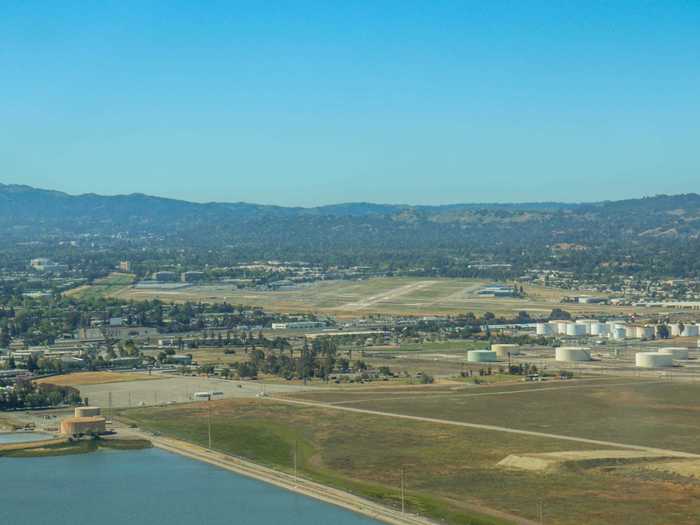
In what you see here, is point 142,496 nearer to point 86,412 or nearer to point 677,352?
point 86,412

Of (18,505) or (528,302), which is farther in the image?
(528,302)

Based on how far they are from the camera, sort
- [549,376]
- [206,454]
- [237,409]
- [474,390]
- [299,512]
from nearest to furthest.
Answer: [299,512] → [206,454] → [237,409] → [474,390] → [549,376]

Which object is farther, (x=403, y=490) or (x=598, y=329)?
(x=598, y=329)

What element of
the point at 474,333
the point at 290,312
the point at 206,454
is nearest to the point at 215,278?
the point at 290,312

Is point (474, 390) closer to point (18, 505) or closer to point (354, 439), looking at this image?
point (354, 439)

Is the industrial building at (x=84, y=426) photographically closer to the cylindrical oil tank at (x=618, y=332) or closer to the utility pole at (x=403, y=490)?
the utility pole at (x=403, y=490)

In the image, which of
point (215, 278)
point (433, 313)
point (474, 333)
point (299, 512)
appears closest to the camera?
point (299, 512)

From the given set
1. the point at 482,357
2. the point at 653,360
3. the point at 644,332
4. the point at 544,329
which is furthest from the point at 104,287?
the point at 653,360
